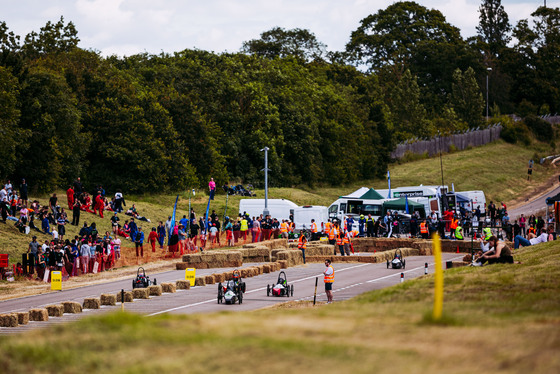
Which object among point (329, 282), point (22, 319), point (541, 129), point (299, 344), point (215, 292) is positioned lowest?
point (215, 292)

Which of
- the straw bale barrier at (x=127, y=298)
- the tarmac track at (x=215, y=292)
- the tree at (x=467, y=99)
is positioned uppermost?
the tree at (x=467, y=99)

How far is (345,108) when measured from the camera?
9344 cm

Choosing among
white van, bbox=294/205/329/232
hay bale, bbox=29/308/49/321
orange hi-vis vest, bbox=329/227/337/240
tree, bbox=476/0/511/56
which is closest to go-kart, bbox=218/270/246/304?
hay bale, bbox=29/308/49/321

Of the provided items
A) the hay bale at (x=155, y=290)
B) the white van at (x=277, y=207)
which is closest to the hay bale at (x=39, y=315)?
the hay bale at (x=155, y=290)

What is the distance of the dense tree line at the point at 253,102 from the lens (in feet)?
177

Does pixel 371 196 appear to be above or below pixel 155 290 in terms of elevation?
above

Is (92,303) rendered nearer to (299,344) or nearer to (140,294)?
(140,294)

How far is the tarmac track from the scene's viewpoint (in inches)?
1014

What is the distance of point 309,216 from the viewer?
49094 mm

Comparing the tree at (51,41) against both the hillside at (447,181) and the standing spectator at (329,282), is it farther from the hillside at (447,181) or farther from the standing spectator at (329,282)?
the standing spectator at (329,282)

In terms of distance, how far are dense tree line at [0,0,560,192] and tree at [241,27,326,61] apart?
0.73ft

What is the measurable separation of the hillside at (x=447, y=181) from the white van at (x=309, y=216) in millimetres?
9806

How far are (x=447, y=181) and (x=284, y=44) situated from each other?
4303 centimetres

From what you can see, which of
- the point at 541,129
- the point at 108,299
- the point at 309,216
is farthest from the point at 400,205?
the point at 541,129
